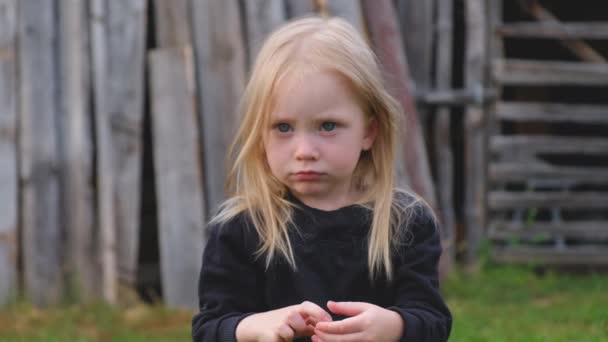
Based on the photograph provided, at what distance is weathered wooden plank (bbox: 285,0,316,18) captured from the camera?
5363 millimetres

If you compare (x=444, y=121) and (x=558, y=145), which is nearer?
(x=444, y=121)

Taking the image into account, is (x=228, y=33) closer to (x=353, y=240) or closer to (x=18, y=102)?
(x=18, y=102)

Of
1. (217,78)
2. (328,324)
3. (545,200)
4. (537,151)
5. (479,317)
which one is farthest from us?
(537,151)

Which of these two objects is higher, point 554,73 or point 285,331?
point 554,73

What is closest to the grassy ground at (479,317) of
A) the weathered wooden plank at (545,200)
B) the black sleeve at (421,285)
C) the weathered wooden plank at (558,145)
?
the weathered wooden plank at (545,200)

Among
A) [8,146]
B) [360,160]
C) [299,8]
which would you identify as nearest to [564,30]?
[299,8]

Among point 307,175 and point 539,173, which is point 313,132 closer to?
point 307,175

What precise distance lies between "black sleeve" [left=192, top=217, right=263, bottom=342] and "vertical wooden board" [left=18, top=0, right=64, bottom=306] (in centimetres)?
309

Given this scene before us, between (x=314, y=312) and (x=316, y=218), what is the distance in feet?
0.99

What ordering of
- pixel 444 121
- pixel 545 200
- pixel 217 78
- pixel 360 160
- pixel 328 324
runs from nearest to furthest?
pixel 328 324 < pixel 360 160 < pixel 217 78 < pixel 444 121 < pixel 545 200

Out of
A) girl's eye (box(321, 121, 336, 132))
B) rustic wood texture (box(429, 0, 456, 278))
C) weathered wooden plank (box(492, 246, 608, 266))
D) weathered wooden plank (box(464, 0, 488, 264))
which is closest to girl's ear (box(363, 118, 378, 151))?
girl's eye (box(321, 121, 336, 132))

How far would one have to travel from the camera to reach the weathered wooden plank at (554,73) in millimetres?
6727

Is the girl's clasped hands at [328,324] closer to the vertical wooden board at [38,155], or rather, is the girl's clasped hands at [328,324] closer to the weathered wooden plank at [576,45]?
the vertical wooden board at [38,155]

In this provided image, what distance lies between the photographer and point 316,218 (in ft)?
8.04
